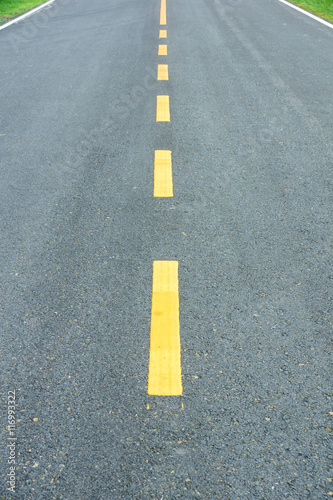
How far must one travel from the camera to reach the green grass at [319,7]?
11788 millimetres

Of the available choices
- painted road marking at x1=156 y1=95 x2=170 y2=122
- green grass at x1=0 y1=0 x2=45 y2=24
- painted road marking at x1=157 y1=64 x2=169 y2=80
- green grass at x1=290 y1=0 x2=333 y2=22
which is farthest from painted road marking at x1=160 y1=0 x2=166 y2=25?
painted road marking at x1=156 y1=95 x2=170 y2=122

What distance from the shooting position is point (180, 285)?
10.0ft

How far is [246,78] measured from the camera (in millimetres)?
7125

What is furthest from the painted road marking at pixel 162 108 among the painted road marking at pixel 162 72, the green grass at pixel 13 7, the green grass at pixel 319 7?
the green grass at pixel 13 7

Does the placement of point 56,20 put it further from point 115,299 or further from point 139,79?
point 115,299

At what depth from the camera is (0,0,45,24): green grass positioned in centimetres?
1211

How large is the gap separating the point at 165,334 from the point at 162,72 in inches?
229

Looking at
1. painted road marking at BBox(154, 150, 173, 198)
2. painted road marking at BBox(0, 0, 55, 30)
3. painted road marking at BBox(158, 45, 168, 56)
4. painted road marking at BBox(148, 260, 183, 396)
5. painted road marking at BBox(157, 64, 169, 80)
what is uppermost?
painted road marking at BBox(0, 0, 55, 30)

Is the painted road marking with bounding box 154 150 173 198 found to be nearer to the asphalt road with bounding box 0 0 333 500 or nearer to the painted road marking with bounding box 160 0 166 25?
the asphalt road with bounding box 0 0 333 500

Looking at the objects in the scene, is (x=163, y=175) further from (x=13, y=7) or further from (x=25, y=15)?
(x=13, y=7)

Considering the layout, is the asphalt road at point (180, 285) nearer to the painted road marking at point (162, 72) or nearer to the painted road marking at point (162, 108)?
the painted road marking at point (162, 108)

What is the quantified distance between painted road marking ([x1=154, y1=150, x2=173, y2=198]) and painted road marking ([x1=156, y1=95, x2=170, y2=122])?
1.00m

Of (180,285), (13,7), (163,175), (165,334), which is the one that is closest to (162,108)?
(163,175)

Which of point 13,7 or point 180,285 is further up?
point 13,7
